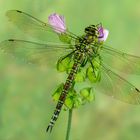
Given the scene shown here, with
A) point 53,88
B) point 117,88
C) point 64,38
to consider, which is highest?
point 64,38

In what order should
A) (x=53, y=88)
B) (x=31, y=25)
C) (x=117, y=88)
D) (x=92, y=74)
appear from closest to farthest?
(x=92, y=74), (x=117, y=88), (x=31, y=25), (x=53, y=88)

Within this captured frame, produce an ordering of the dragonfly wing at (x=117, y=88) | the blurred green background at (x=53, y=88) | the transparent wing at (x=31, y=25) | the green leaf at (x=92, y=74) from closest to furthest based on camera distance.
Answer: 1. the green leaf at (x=92, y=74)
2. the dragonfly wing at (x=117, y=88)
3. the transparent wing at (x=31, y=25)
4. the blurred green background at (x=53, y=88)

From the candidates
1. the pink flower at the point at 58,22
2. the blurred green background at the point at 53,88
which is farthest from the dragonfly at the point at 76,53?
the blurred green background at the point at 53,88

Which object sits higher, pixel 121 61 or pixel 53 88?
pixel 121 61

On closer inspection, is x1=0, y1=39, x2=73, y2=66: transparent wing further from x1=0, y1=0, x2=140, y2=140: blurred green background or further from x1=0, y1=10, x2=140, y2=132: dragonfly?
x1=0, y1=0, x2=140, y2=140: blurred green background

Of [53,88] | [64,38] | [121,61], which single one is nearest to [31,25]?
[64,38]

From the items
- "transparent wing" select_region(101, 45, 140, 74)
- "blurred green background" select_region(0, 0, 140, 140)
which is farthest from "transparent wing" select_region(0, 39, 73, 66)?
"blurred green background" select_region(0, 0, 140, 140)

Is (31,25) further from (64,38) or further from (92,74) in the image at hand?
(92,74)

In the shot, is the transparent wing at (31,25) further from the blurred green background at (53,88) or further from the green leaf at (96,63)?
the blurred green background at (53,88)
